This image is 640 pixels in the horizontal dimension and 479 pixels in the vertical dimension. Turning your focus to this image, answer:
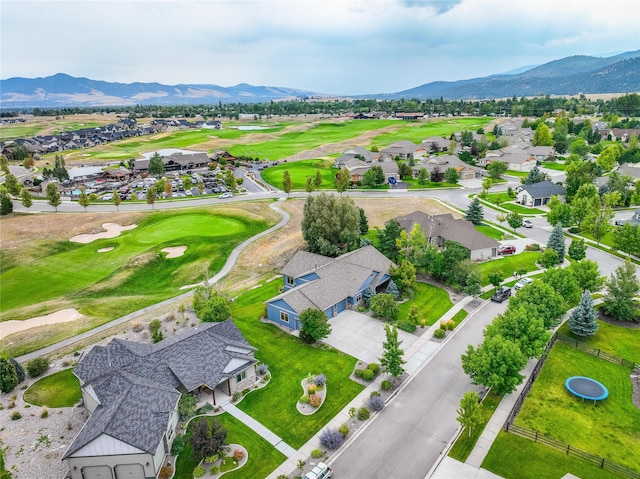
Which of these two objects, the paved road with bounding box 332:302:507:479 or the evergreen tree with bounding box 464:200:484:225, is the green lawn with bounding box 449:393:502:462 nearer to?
the paved road with bounding box 332:302:507:479

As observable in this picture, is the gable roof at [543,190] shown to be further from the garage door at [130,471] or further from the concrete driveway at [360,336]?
the garage door at [130,471]

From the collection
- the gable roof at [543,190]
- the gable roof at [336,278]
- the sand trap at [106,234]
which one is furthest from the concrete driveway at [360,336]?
the gable roof at [543,190]

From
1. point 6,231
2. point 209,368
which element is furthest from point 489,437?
point 6,231

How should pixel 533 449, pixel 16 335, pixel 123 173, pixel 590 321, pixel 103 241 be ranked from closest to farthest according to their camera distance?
pixel 533 449 < pixel 590 321 < pixel 16 335 < pixel 103 241 < pixel 123 173

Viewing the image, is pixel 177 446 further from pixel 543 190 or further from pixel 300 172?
pixel 300 172

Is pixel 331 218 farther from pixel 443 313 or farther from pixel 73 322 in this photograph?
pixel 73 322

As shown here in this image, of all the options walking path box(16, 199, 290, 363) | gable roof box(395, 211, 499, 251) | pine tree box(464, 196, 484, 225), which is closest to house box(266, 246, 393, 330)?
walking path box(16, 199, 290, 363)
